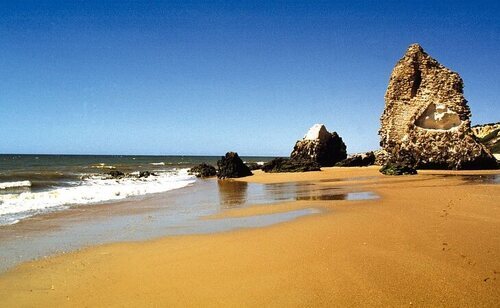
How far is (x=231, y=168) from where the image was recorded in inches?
1117

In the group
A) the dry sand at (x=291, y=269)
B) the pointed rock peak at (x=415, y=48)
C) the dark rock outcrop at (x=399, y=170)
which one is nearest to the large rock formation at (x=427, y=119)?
the pointed rock peak at (x=415, y=48)

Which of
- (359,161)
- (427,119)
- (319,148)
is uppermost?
(427,119)

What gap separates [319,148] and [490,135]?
50663mm

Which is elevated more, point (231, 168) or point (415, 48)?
point (415, 48)

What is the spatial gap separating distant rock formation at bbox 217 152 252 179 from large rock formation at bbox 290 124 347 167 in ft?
26.8

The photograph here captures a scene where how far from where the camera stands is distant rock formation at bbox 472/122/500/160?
58.3 meters

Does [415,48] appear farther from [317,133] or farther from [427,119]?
[317,133]

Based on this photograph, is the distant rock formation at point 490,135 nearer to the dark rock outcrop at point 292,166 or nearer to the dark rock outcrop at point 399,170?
the dark rock outcrop at point 292,166

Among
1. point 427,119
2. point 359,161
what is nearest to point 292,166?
point 359,161

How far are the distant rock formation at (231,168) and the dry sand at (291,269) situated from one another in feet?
66.5

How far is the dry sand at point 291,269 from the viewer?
4254 millimetres

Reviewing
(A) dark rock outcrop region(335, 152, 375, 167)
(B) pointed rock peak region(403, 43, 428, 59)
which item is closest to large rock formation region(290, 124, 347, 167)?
(A) dark rock outcrop region(335, 152, 375, 167)

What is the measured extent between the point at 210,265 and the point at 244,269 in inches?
22.7

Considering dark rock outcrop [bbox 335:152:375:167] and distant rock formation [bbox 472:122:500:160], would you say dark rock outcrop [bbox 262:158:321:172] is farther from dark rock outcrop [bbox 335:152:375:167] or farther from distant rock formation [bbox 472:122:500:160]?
distant rock formation [bbox 472:122:500:160]
